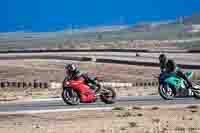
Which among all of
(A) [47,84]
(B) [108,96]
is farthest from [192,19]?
(B) [108,96]

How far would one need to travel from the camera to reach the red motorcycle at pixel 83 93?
2436 centimetres

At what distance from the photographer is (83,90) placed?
80.2 feet

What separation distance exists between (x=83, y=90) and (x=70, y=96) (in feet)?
1.60

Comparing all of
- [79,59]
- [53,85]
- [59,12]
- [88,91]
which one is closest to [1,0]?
[59,12]

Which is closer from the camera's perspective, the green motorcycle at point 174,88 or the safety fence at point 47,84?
the green motorcycle at point 174,88

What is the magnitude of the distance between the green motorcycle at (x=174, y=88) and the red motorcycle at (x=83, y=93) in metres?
1.85

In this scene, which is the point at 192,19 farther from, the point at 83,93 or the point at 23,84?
the point at 83,93

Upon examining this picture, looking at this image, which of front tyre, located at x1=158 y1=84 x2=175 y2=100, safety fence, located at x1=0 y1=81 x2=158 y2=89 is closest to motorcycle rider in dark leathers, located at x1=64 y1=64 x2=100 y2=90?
front tyre, located at x1=158 y1=84 x2=175 y2=100

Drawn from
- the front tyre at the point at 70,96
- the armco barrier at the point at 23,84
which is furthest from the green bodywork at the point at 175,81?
the armco barrier at the point at 23,84

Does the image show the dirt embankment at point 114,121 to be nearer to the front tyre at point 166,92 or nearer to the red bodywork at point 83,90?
the red bodywork at point 83,90

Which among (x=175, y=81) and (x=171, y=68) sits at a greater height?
(x=171, y=68)

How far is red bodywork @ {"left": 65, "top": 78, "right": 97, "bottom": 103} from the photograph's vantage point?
24328 millimetres

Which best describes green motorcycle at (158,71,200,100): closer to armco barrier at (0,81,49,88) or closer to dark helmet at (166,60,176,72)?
dark helmet at (166,60,176,72)

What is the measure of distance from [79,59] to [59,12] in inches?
5295
